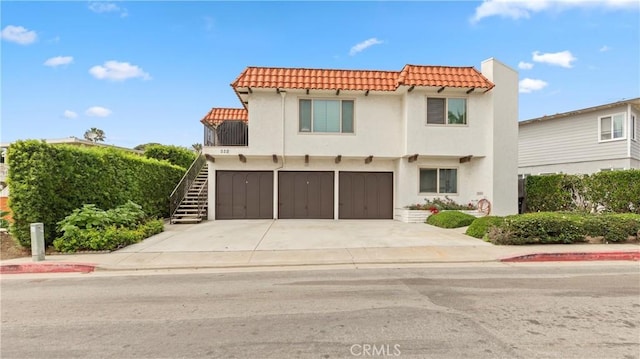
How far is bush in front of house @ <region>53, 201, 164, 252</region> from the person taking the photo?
8953 mm

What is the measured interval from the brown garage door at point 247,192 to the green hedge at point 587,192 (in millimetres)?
12835

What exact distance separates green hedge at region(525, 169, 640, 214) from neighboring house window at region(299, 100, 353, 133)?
9.48 metres

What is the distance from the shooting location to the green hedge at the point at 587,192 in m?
13.4

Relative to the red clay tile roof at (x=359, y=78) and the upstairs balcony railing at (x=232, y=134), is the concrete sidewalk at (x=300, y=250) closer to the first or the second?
the upstairs balcony railing at (x=232, y=134)

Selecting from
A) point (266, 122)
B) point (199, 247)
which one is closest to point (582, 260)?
point (199, 247)

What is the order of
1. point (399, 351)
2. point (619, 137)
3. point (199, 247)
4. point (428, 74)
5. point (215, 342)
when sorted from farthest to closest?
1. point (619, 137)
2. point (428, 74)
3. point (199, 247)
4. point (215, 342)
5. point (399, 351)

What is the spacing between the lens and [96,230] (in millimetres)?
9492

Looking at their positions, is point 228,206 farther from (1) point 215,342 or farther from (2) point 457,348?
(2) point 457,348

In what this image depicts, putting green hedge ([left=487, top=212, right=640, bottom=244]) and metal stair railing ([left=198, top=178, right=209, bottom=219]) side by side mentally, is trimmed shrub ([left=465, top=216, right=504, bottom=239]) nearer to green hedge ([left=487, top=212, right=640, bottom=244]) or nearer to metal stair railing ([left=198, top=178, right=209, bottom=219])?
green hedge ([left=487, top=212, right=640, bottom=244])

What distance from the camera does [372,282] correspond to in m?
6.27

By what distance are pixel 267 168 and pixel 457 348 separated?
1368cm

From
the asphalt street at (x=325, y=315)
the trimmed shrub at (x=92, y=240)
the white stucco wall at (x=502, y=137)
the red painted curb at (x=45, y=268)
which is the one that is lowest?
the red painted curb at (x=45, y=268)

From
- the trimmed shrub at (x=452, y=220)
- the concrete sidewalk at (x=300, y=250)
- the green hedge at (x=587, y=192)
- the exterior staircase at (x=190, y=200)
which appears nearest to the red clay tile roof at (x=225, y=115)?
the exterior staircase at (x=190, y=200)

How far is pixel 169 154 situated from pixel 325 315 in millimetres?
21777
